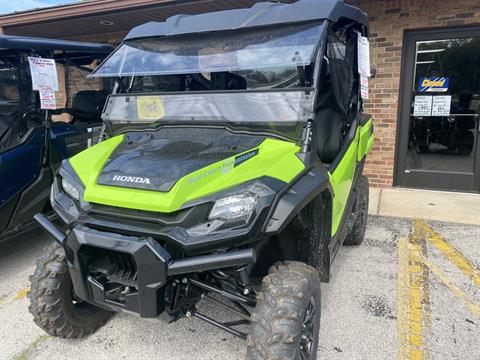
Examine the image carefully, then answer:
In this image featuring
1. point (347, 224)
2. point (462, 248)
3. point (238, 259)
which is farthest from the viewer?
point (462, 248)

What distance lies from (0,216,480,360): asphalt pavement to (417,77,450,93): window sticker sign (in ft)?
9.17

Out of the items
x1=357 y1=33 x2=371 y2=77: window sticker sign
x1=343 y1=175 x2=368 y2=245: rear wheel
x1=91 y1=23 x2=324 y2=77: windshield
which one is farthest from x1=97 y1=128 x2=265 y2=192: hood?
x1=343 y1=175 x2=368 y2=245: rear wheel

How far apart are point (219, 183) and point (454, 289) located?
7.95 ft

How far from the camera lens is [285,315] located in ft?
6.34

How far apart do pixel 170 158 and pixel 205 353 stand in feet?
4.16

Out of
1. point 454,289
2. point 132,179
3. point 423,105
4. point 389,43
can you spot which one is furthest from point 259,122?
point 423,105

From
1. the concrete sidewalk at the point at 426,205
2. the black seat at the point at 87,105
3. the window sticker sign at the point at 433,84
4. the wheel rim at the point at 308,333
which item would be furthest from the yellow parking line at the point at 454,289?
the black seat at the point at 87,105

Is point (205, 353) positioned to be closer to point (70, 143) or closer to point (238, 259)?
point (238, 259)

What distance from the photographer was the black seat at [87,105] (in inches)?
191

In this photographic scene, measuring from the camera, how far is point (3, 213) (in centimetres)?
357

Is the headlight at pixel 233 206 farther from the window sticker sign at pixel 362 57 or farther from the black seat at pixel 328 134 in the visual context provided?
the window sticker sign at pixel 362 57

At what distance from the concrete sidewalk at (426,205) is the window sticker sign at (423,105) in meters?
1.18

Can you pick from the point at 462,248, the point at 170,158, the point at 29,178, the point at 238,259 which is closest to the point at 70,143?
the point at 29,178

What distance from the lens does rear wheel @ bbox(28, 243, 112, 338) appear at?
2.43m
